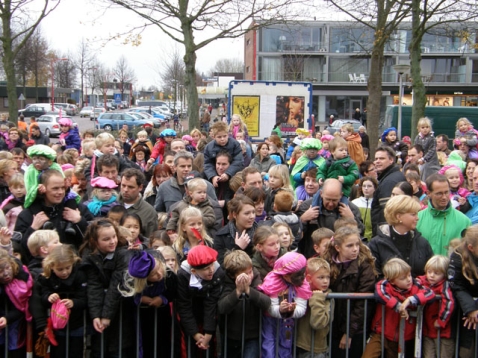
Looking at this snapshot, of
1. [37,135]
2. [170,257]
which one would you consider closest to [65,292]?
[170,257]

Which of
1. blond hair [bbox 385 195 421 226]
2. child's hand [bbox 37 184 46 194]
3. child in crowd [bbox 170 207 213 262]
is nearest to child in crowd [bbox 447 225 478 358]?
blond hair [bbox 385 195 421 226]

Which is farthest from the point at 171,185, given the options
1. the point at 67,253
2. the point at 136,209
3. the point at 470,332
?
the point at 470,332

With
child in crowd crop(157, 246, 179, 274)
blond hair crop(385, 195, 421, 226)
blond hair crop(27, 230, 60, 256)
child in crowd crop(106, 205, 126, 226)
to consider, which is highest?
blond hair crop(385, 195, 421, 226)

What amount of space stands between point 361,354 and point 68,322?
251cm

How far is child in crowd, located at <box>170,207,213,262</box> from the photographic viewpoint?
4598 mm

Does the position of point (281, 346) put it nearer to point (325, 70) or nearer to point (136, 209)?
point (136, 209)

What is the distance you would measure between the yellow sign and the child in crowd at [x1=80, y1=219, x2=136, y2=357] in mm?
12952

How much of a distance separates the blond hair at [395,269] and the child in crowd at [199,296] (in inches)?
53.1

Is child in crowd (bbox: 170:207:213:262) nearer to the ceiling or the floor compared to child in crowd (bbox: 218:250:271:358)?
nearer to the ceiling

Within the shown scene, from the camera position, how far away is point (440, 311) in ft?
13.3

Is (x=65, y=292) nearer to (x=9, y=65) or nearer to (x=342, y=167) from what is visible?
(x=342, y=167)

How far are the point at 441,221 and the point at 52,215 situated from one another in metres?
3.74

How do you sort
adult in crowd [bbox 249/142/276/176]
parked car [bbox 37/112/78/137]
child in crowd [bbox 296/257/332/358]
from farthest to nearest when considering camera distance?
parked car [bbox 37/112/78/137]
adult in crowd [bbox 249/142/276/176]
child in crowd [bbox 296/257/332/358]

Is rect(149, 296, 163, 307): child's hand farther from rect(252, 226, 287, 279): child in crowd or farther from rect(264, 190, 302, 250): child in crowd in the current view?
rect(264, 190, 302, 250): child in crowd
